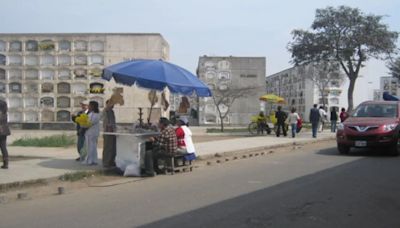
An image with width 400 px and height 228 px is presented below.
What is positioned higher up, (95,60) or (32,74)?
(95,60)

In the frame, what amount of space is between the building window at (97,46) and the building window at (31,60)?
3405 mm

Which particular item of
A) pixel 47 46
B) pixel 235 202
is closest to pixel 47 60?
pixel 47 46

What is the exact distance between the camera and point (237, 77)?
50.7 meters

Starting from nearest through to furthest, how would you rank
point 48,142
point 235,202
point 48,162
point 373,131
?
point 235,202
point 48,162
point 373,131
point 48,142

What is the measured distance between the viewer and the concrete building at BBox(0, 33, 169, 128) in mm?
31734

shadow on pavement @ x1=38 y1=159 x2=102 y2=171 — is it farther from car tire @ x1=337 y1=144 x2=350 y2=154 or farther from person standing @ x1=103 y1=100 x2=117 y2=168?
car tire @ x1=337 y1=144 x2=350 y2=154

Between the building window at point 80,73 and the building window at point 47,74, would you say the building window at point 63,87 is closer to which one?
the building window at point 47,74

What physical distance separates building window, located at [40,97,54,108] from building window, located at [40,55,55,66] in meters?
2.11

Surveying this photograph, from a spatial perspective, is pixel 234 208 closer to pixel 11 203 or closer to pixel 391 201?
pixel 391 201

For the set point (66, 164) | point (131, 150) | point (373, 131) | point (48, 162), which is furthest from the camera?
point (373, 131)

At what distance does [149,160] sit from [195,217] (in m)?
4.64

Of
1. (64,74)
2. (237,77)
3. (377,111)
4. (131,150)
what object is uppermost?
(237,77)

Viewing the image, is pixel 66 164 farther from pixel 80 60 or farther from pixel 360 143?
pixel 80 60

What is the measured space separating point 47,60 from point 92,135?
20648 millimetres
